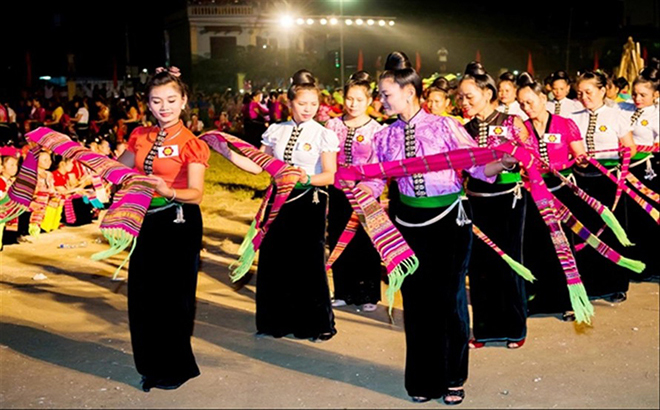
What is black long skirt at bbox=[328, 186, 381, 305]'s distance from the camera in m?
7.71

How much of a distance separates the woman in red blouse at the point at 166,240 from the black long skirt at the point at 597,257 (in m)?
3.57

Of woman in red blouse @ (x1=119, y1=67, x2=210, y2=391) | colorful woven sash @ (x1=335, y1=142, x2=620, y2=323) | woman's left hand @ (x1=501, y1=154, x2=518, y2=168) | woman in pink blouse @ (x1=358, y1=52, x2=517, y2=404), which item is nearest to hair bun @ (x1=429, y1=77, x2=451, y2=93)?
colorful woven sash @ (x1=335, y1=142, x2=620, y2=323)

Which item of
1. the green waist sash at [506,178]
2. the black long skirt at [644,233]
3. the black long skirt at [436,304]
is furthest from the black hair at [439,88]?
the black long skirt at [436,304]

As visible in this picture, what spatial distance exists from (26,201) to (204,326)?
174 cm

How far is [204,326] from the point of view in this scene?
7.03 metres

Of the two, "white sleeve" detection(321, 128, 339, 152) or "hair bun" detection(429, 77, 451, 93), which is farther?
"hair bun" detection(429, 77, 451, 93)

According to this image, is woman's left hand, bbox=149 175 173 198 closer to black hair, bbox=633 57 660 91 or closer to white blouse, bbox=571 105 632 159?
Result: white blouse, bbox=571 105 632 159

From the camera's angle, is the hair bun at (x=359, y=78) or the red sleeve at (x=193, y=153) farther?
the hair bun at (x=359, y=78)

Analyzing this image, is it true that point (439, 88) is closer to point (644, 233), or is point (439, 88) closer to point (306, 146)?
point (306, 146)

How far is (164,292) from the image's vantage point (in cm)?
540

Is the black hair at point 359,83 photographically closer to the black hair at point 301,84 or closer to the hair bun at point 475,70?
the black hair at point 301,84

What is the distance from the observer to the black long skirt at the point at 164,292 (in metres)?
5.32

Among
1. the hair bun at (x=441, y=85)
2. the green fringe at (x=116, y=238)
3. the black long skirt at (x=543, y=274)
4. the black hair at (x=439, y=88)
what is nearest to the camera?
the green fringe at (x=116, y=238)

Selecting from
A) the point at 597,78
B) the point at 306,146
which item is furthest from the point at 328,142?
the point at 597,78
